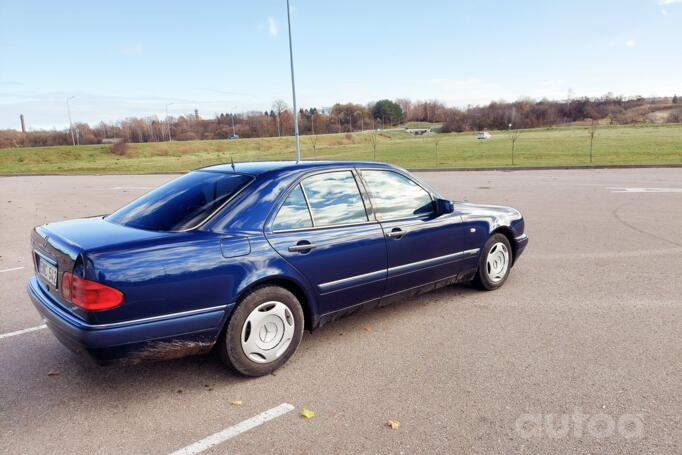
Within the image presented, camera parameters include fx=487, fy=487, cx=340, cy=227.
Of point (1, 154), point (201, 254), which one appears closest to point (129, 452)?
point (201, 254)

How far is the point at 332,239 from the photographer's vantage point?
3.71 metres

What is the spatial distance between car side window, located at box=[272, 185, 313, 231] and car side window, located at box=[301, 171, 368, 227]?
6cm

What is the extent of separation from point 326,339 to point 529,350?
163 centimetres

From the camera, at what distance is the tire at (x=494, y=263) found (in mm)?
5105

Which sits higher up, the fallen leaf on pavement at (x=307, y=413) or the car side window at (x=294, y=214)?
the car side window at (x=294, y=214)

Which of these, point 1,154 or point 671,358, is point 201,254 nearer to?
point 671,358

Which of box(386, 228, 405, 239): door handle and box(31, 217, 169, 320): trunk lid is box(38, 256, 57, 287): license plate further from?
box(386, 228, 405, 239): door handle

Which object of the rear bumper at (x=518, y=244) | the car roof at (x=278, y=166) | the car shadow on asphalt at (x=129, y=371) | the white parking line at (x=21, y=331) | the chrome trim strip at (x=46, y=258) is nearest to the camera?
the chrome trim strip at (x=46, y=258)

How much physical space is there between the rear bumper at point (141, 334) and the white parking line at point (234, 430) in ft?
1.92

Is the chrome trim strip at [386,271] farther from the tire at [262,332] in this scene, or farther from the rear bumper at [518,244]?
the rear bumper at [518,244]

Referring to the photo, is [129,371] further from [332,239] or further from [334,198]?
[334,198]

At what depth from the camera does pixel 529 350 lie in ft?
12.4

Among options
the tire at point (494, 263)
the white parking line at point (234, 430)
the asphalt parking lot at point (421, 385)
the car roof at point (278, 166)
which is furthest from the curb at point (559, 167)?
the white parking line at point (234, 430)

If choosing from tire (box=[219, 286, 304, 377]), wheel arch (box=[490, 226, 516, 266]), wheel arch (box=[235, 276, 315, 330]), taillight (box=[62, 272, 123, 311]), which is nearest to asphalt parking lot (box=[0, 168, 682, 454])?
tire (box=[219, 286, 304, 377])
